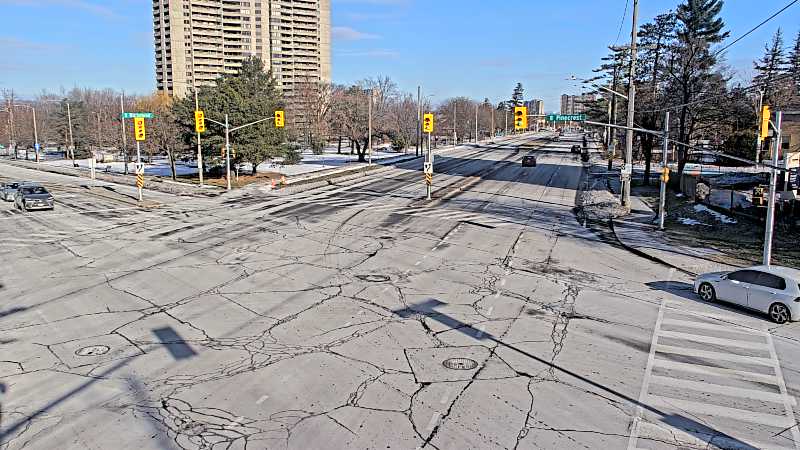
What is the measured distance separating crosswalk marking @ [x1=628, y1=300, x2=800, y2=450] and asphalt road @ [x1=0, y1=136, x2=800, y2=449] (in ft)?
0.16

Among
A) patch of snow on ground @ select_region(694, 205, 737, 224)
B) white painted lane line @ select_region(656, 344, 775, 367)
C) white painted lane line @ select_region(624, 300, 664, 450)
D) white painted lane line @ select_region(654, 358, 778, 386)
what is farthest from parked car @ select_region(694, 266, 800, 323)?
patch of snow on ground @ select_region(694, 205, 737, 224)

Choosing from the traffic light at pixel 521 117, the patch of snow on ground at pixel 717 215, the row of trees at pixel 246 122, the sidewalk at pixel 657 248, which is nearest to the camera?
the sidewalk at pixel 657 248

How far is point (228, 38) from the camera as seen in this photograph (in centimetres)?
17088

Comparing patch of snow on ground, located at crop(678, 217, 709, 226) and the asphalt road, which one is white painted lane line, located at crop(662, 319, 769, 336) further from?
patch of snow on ground, located at crop(678, 217, 709, 226)

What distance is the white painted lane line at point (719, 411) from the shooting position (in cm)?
1086

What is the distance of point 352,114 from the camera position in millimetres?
76062

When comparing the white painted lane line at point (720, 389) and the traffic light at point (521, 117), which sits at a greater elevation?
the traffic light at point (521, 117)

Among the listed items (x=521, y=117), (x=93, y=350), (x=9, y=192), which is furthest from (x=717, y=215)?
(x=9, y=192)

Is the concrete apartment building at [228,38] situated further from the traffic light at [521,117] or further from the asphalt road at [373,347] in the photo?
the asphalt road at [373,347]

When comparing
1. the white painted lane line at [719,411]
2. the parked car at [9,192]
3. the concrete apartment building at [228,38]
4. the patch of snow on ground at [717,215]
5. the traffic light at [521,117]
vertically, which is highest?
the concrete apartment building at [228,38]

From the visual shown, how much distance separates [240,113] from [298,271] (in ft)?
116

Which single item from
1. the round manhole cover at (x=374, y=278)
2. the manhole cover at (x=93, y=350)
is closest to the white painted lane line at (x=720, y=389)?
the round manhole cover at (x=374, y=278)

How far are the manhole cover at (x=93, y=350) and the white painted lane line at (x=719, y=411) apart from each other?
12341 mm

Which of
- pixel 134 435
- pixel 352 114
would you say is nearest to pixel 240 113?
pixel 352 114
